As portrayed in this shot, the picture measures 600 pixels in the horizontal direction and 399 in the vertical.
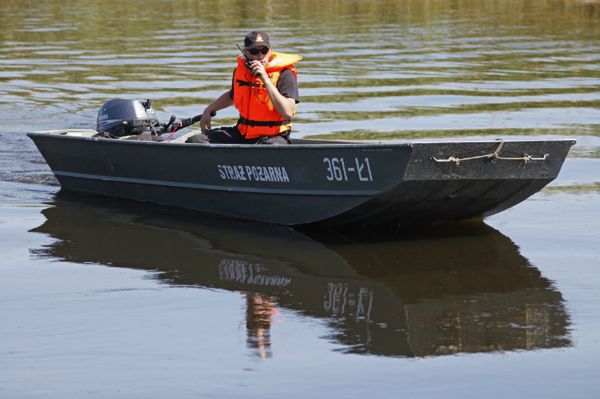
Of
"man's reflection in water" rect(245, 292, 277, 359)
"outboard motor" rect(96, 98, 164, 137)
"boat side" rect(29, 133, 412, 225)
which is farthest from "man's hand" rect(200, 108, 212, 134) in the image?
"man's reflection in water" rect(245, 292, 277, 359)

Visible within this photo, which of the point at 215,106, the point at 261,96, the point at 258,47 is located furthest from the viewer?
the point at 215,106

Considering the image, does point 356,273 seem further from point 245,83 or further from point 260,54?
point 245,83

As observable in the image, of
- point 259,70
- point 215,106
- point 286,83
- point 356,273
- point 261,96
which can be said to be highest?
point 259,70

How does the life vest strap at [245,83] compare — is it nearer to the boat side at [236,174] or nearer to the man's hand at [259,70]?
the man's hand at [259,70]

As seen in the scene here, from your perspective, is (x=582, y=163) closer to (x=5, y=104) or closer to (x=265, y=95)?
(x=265, y=95)

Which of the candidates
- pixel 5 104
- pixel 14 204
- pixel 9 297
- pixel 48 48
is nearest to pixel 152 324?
pixel 9 297

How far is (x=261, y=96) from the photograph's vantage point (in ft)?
33.2

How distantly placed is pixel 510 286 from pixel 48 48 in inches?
736

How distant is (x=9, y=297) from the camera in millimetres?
7801

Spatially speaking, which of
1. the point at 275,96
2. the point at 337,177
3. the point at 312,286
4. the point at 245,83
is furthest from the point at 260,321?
the point at 245,83

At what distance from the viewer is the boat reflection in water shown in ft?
23.0

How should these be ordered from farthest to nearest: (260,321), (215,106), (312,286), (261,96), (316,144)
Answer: (215,106) → (261,96) → (316,144) → (312,286) → (260,321)

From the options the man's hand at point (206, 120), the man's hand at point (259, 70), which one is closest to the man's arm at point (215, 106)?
the man's hand at point (206, 120)

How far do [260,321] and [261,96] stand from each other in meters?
3.19
